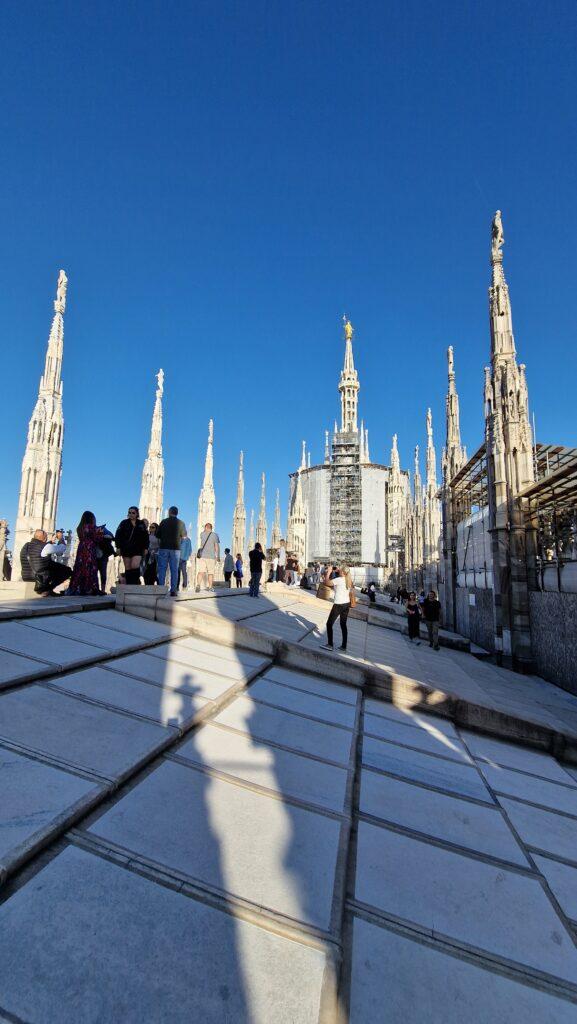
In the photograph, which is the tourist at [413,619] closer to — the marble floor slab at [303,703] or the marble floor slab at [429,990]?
the marble floor slab at [303,703]

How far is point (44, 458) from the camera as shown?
20.2 metres

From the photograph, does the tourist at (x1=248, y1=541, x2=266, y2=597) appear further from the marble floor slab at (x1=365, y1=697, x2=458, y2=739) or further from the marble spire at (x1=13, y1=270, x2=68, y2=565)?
the marble spire at (x1=13, y1=270, x2=68, y2=565)

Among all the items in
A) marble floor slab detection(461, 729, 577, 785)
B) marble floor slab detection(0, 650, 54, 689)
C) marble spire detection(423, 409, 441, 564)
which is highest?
marble spire detection(423, 409, 441, 564)

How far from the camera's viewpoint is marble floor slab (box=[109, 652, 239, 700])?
164 inches

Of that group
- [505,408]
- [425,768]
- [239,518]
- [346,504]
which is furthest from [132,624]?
[346,504]

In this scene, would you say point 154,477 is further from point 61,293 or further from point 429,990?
point 429,990

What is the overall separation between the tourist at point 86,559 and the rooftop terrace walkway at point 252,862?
3874 mm

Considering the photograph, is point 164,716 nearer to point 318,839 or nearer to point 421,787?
point 318,839

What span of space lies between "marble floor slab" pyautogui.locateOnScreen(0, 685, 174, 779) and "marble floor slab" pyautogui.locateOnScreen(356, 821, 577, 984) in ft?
4.61

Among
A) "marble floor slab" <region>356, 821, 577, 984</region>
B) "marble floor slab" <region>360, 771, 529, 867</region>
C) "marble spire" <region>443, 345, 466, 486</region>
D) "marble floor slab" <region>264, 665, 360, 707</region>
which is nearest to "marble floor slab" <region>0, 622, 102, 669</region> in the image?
"marble floor slab" <region>264, 665, 360, 707</region>

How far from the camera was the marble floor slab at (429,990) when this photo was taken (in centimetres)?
175

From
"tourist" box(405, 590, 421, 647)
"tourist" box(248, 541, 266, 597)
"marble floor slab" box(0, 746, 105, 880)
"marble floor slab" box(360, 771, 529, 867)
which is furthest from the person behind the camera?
"tourist" box(405, 590, 421, 647)

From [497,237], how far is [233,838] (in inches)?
809

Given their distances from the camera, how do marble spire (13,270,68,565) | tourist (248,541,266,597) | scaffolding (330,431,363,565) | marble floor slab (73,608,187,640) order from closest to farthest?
marble floor slab (73,608,187,640) → tourist (248,541,266,597) → marble spire (13,270,68,565) → scaffolding (330,431,363,565)
